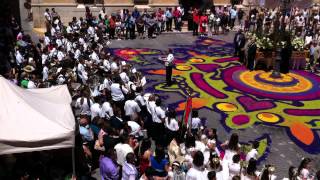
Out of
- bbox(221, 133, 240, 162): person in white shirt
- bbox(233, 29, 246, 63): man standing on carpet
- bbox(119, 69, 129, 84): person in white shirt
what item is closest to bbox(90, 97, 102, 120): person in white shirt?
bbox(119, 69, 129, 84): person in white shirt

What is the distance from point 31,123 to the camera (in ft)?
26.2

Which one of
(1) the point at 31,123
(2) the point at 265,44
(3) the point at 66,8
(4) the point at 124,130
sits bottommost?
(4) the point at 124,130

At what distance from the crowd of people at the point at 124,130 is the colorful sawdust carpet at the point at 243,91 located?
4.53ft

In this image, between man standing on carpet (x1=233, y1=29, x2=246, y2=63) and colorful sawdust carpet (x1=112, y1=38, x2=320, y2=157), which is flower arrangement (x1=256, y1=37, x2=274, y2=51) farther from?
colorful sawdust carpet (x1=112, y1=38, x2=320, y2=157)

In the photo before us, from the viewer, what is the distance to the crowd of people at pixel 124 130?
26.5 ft

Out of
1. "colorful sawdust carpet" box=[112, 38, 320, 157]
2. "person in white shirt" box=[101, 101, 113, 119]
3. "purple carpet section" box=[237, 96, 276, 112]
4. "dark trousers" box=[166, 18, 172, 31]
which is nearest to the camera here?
"person in white shirt" box=[101, 101, 113, 119]

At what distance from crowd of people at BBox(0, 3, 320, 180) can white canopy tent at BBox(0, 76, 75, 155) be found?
710 millimetres

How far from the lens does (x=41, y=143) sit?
7707 millimetres

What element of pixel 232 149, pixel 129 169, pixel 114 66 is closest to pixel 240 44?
pixel 114 66

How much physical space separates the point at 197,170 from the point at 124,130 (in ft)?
7.41

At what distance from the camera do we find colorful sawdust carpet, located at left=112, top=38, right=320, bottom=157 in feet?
43.5

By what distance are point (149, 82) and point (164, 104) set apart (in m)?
2.43

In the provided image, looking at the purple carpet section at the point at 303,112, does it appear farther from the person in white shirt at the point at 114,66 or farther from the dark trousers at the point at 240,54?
the person in white shirt at the point at 114,66

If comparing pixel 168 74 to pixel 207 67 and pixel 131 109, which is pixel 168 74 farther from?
pixel 131 109
